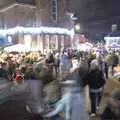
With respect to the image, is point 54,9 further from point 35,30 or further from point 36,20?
point 35,30

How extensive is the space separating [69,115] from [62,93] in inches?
19.6

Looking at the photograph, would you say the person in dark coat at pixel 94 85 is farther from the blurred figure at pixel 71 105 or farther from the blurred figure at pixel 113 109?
the blurred figure at pixel 113 109

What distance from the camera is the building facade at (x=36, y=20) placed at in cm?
4344

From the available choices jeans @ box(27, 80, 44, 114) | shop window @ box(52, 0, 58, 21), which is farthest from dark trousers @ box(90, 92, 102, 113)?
shop window @ box(52, 0, 58, 21)

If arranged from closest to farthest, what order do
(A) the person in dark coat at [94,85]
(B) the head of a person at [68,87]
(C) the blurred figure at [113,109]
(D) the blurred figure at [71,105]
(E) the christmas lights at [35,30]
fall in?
(C) the blurred figure at [113,109]
(D) the blurred figure at [71,105]
(B) the head of a person at [68,87]
(A) the person in dark coat at [94,85]
(E) the christmas lights at [35,30]

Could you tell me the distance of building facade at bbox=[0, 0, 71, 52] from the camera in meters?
43.4

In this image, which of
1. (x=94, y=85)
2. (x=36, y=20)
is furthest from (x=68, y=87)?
(x=36, y=20)

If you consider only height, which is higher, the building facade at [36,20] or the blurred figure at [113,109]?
the building facade at [36,20]

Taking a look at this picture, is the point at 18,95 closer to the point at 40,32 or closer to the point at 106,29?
the point at 40,32

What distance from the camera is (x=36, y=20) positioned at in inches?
1829

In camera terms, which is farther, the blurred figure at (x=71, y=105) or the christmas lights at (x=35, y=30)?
the christmas lights at (x=35, y=30)

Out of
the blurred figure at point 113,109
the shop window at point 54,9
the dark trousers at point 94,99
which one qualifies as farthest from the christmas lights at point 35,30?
the blurred figure at point 113,109

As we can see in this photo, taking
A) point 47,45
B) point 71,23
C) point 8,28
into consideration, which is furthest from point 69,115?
point 71,23

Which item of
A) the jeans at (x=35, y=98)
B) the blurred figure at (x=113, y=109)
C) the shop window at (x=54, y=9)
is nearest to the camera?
the jeans at (x=35, y=98)
